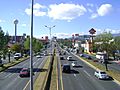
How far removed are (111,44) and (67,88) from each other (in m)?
45.3

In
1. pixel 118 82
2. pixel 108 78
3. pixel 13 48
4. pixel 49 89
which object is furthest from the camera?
pixel 13 48

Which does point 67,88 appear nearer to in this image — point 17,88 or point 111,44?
point 17,88

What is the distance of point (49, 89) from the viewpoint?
3086cm

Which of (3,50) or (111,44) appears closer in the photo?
(3,50)

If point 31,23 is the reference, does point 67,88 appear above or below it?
below

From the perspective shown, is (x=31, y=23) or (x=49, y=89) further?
(x=49, y=89)

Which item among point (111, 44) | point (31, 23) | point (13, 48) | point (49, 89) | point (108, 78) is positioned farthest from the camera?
point (13, 48)

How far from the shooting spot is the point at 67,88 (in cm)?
3250

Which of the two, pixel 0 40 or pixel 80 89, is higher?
pixel 0 40

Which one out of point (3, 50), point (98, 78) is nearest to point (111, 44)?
point (3, 50)

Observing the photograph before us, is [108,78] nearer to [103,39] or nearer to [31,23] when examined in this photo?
[31,23]

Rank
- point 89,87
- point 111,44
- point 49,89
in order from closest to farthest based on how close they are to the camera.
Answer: point 49,89, point 89,87, point 111,44

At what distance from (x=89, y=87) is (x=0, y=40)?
31.4 meters

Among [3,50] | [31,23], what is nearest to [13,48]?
[3,50]
